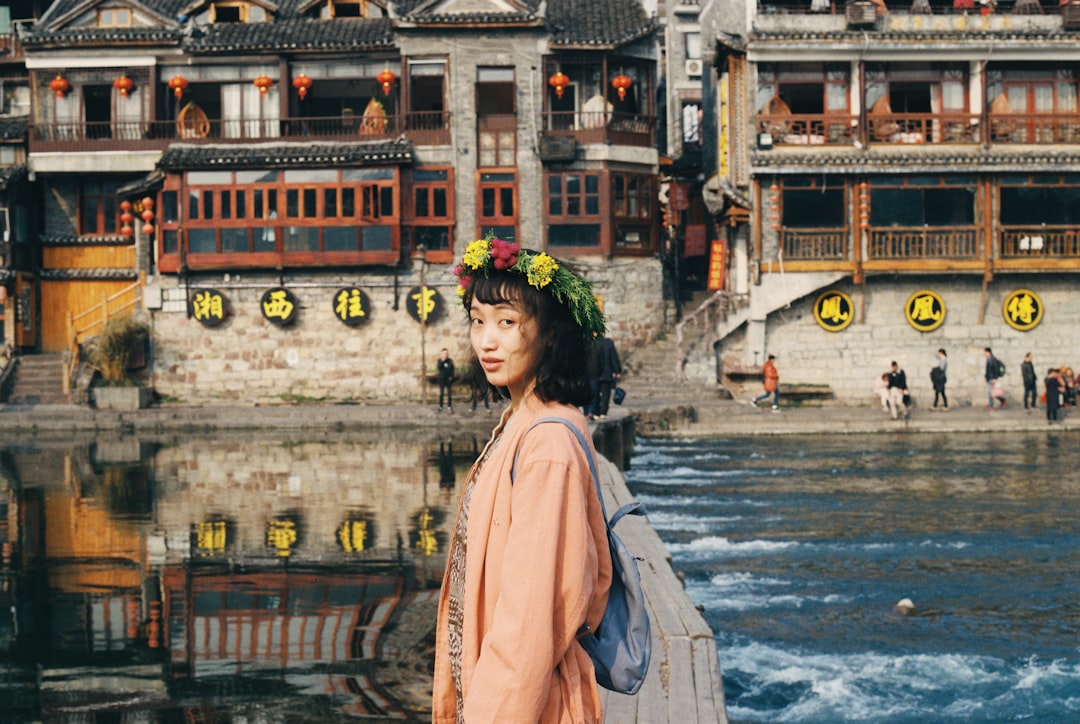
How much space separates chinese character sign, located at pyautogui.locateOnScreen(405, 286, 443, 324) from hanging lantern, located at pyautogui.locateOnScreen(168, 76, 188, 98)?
27.6 feet

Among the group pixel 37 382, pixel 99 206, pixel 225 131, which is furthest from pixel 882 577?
pixel 99 206

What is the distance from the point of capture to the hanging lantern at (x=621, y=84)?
37875 mm

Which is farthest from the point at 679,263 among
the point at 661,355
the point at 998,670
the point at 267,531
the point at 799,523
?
the point at 998,670

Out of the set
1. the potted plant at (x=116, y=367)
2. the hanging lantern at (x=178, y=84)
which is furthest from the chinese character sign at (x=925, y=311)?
the hanging lantern at (x=178, y=84)

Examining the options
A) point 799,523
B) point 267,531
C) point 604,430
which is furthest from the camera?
point 604,430

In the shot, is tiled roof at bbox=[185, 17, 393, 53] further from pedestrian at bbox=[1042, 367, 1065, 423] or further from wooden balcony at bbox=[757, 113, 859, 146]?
pedestrian at bbox=[1042, 367, 1065, 423]

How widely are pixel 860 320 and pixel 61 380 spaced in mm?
20765

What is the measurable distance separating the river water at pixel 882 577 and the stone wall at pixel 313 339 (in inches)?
484

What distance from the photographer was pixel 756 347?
3572cm

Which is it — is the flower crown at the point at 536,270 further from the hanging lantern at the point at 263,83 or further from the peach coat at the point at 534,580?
the hanging lantern at the point at 263,83

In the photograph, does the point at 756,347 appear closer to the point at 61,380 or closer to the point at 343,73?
the point at 343,73

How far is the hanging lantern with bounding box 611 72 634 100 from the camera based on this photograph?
3788 centimetres

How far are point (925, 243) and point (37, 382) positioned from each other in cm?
2312

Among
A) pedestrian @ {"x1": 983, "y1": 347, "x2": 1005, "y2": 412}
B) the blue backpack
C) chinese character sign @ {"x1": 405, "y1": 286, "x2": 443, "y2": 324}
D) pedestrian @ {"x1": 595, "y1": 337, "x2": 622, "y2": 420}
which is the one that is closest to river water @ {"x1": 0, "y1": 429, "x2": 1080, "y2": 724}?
pedestrian @ {"x1": 595, "y1": 337, "x2": 622, "y2": 420}
